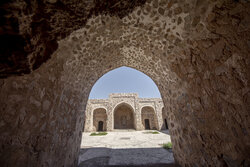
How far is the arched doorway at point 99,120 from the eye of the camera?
19688mm

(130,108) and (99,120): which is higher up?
(130,108)

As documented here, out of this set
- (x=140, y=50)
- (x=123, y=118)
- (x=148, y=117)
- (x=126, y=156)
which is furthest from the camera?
(x=123, y=118)

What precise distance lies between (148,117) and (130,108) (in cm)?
404

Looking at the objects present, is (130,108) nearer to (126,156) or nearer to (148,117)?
(148,117)

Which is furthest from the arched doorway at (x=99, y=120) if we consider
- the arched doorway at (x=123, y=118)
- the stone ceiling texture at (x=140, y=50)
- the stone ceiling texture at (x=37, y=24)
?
the stone ceiling texture at (x=37, y=24)

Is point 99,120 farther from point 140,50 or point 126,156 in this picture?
point 140,50

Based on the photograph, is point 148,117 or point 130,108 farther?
point 148,117

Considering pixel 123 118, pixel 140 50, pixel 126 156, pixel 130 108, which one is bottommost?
pixel 126 156

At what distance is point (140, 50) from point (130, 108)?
55.7 ft

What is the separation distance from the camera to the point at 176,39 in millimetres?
1778

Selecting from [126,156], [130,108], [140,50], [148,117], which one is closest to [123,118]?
[130,108]

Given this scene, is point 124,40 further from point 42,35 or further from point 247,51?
point 247,51

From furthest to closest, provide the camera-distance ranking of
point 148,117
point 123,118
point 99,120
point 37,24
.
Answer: point 123,118 → point 99,120 → point 148,117 → point 37,24

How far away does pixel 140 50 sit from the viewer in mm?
2578
